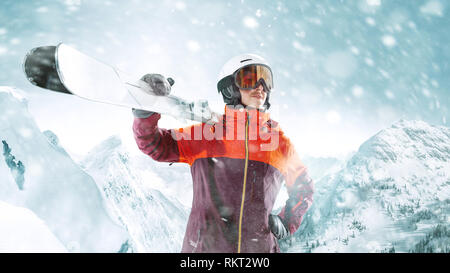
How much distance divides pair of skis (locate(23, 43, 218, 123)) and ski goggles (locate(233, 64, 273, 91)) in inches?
31.7

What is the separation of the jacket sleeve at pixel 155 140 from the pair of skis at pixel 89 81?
17cm

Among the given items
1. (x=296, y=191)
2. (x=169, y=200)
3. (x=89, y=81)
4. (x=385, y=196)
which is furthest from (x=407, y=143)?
(x=89, y=81)

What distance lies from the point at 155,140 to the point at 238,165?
29.8 inches

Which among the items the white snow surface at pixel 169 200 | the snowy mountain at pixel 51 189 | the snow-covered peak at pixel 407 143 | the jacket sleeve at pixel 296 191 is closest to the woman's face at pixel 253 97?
the jacket sleeve at pixel 296 191

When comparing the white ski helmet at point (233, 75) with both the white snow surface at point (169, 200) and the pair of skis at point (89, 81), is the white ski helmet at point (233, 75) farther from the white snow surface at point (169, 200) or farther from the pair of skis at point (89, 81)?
the white snow surface at point (169, 200)

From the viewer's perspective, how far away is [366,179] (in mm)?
79812

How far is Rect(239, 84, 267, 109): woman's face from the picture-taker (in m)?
2.49

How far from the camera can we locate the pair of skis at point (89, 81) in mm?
1298

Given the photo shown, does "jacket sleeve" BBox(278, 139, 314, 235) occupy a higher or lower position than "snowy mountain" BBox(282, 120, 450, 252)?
lower

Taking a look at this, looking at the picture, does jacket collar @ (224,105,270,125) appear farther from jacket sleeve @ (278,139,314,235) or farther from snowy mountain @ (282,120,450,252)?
snowy mountain @ (282,120,450,252)

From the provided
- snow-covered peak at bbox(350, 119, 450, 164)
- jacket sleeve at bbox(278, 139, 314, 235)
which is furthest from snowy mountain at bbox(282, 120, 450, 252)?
jacket sleeve at bbox(278, 139, 314, 235)

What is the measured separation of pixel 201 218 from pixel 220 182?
1.13ft

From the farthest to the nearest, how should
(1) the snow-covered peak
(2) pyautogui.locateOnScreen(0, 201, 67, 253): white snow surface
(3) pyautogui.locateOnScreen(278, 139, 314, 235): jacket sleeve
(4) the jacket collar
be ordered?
1. (1) the snow-covered peak
2. (2) pyautogui.locateOnScreen(0, 201, 67, 253): white snow surface
3. (3) pyautogui.locateOnScreen(278, 139, 314, 235): jacket sleeve
4. (4) the jacket collar

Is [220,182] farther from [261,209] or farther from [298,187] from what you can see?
[298,187]
